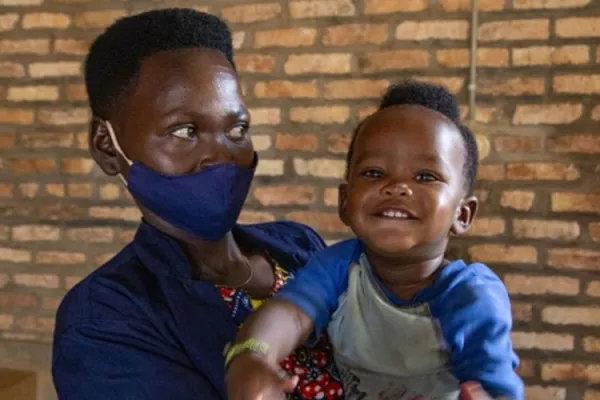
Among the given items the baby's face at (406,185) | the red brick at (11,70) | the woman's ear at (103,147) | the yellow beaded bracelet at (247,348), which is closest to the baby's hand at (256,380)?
the yellow beaded bracelet at (247,348)

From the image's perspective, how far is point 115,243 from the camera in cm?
272

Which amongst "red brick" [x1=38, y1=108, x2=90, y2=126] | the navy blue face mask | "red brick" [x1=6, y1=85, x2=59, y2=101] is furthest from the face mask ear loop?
"red brick" [x1=6, y1=85, x2=59, y2=101]

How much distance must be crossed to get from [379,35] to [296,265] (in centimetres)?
127

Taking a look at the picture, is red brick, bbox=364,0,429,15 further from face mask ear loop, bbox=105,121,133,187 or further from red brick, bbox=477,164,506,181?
face mask ear loop, bbox=105,121,133,187

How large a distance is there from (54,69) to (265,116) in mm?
944

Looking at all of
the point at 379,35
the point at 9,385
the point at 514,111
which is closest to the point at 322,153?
the point at 379,35

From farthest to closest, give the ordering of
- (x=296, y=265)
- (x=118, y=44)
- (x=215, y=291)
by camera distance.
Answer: (x=296, y=265) → (x=118, y=44) → (x=215, y=291)

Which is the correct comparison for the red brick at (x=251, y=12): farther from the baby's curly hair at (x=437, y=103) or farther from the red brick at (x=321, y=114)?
Result: the baby's curly hair at (x=437, y=103)

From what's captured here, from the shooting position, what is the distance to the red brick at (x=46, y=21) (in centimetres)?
270

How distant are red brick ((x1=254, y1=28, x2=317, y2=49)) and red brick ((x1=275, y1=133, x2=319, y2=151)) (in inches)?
13.9

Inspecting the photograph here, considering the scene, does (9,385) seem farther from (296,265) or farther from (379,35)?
(379,35)

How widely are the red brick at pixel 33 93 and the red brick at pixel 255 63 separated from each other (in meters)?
0.82

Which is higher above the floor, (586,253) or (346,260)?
(346,260)

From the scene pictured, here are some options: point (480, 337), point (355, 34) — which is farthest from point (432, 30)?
point (480, 337)
